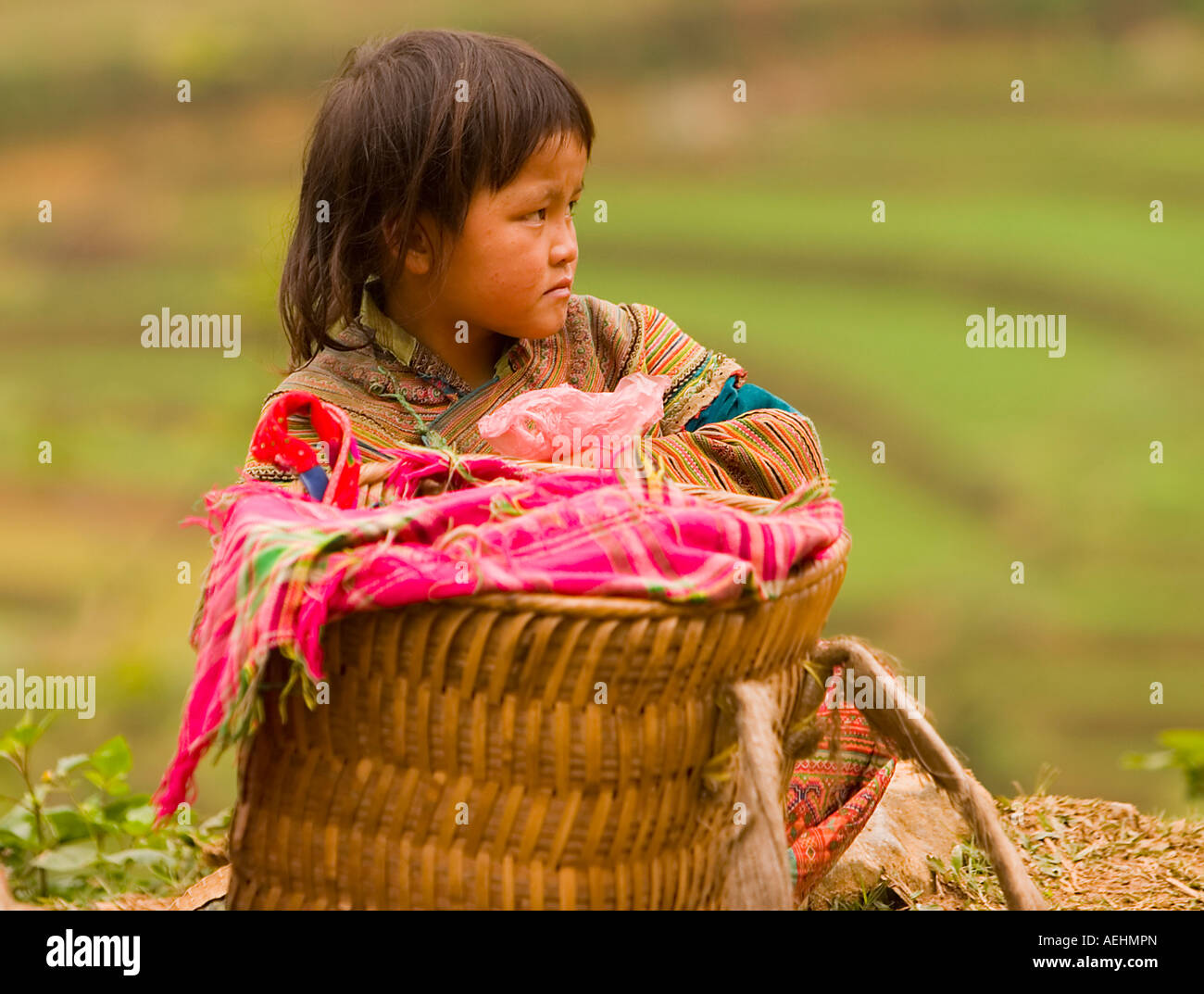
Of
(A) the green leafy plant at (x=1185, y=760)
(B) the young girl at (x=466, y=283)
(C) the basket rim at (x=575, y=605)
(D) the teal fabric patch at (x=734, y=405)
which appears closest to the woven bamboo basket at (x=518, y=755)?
(C) the basket rim at (x=575, y=605)

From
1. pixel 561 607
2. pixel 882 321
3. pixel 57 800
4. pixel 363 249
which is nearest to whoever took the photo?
pixel 561 607

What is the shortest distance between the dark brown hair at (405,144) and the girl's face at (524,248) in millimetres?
18

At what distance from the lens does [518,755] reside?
124 cm

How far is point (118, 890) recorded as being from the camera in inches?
88.2

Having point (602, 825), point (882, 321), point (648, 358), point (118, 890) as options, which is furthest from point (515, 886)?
point (882, 321)

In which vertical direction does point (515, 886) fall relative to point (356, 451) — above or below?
below

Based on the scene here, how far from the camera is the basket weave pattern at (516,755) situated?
1222 millimetres

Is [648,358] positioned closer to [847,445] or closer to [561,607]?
[561,607]

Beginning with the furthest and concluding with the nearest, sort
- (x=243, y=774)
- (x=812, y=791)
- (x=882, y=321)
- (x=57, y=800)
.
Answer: (x=882, y=321), (x=57, y=800), (x=812, y=791), (x=243, y=774)

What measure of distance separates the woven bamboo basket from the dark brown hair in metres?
0.71

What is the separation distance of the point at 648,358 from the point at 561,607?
827 millimetres

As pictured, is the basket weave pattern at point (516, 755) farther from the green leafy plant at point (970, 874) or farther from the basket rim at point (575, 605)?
the green leafy plant at point (970, 874)

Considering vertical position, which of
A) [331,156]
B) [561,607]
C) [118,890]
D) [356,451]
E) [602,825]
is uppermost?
[331,156]

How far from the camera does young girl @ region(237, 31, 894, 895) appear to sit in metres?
1.75
